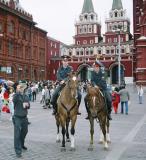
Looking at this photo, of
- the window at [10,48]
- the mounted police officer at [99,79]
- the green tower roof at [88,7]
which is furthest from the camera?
the green tower roof at [88,7]

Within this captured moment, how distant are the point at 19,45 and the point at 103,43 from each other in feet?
128

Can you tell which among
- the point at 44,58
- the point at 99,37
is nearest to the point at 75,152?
the point at 44,58

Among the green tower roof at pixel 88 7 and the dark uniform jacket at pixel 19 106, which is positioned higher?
the green tower roof at pixel 88 7

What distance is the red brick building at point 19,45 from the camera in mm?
60938

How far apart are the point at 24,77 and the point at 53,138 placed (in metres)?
55.4

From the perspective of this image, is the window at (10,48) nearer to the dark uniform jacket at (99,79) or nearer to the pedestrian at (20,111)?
the dark uniform jacket at (99,79)

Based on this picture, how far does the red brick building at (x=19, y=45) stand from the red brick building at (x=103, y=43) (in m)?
14.7

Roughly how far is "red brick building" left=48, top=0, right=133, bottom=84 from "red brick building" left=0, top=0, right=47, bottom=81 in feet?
48.2

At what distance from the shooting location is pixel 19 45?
6806 centimetres

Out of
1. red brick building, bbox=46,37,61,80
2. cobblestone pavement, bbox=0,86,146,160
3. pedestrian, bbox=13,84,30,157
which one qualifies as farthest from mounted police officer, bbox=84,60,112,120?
red brick building, bbox=46,37,61,80

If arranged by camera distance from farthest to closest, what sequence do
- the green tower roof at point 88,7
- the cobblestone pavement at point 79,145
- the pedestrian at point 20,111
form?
1. the green tower roof at point 88,7
2. the pedestrian at point 20,111
3. the cobblestone pavement at point 79,145

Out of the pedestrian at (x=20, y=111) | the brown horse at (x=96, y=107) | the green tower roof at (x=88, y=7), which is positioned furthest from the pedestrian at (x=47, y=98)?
the green tower roof at (x=88, y=7)

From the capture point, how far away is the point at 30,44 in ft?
240

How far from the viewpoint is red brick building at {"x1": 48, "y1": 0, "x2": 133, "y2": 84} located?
9356cm
